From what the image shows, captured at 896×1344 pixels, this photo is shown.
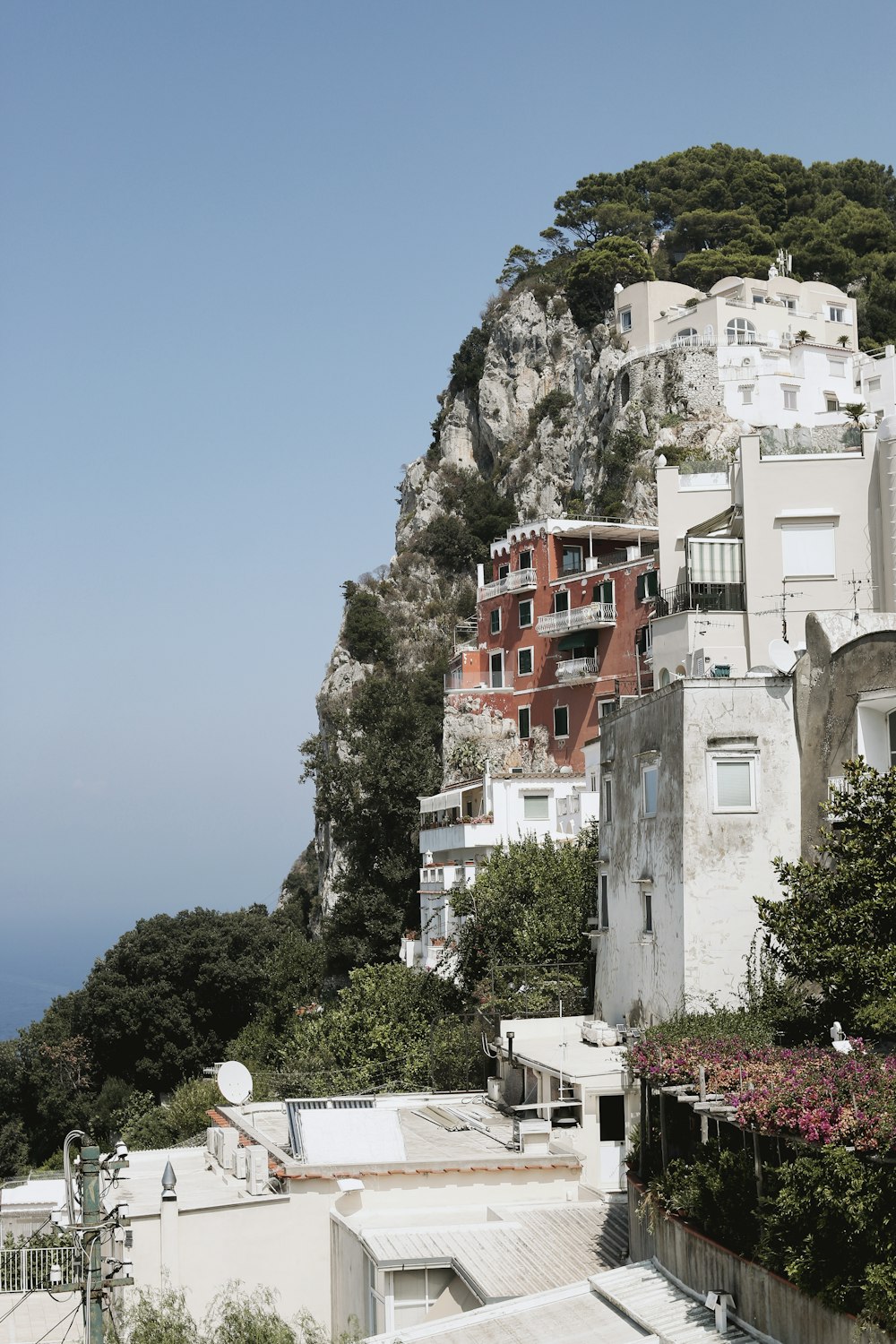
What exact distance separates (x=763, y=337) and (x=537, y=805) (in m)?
37.0

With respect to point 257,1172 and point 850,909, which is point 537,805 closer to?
point 257,1172

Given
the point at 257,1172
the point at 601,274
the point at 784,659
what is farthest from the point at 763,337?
the point at 257,1172

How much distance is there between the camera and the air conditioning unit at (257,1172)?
22.0 meters

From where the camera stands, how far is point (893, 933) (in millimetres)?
20828

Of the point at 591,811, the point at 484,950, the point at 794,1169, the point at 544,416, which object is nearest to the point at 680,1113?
the point at 794,1169

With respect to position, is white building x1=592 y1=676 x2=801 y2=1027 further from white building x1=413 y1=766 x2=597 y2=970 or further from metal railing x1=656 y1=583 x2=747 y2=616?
white building x1=413 y1=766 x2=597 y2=970

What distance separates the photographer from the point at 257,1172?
2203 cm

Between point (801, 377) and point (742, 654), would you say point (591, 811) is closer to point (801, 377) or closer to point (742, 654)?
point (742, 654)

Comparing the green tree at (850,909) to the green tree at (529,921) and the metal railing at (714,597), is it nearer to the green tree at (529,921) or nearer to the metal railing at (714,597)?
the green tree at (529,921)

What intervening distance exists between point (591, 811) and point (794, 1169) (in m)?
28.3

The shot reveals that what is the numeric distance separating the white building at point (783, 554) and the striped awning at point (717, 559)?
0.08ft

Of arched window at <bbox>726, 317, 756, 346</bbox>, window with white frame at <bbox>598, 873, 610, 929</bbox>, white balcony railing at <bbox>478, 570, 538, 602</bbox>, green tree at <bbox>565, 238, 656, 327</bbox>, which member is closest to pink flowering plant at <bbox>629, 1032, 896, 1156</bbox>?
window with white frame at <bbox>598, 873, 610, 929</bbox>

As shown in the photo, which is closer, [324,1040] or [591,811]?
[324,1040]

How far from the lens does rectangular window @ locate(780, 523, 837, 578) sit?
39188 millimetres
